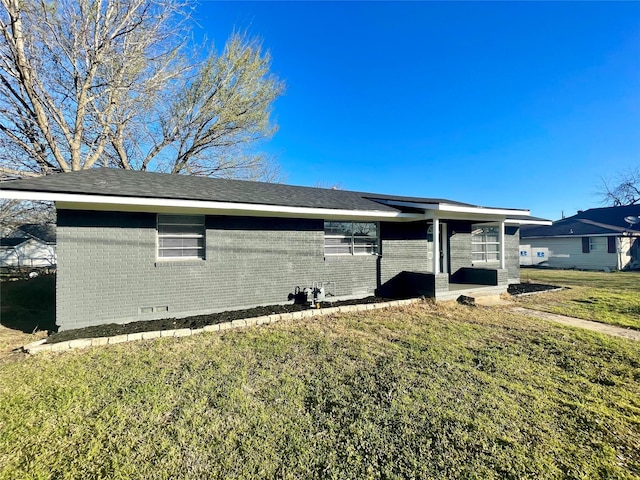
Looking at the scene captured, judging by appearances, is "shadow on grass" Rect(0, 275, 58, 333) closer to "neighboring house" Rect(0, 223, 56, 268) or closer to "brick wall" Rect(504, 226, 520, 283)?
"brick wall" Rect(504, 226, 520, 283)

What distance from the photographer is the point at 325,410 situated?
303cm

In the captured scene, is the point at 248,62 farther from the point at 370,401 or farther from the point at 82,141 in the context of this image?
the point at 370,401

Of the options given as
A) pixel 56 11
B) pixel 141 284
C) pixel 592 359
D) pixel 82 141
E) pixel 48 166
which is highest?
pixel 56 11

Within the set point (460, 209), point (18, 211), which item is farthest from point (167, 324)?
point (18, 211)

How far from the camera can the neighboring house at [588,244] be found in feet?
62.8

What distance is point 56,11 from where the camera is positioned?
895 cm

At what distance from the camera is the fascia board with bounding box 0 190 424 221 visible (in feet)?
16.5

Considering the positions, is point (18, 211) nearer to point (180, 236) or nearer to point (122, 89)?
point (122, 89)

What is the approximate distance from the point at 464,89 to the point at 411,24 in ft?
17.7

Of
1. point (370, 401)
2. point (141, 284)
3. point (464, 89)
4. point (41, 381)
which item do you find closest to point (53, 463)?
point (41, 381)

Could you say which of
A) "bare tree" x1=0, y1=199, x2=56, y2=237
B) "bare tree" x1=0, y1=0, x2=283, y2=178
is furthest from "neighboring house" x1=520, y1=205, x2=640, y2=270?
"bare tree" x1=0, y1=199, x2=56, y2=237

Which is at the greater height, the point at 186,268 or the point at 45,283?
the point at 186,268

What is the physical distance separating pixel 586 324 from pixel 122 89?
50.2 feet

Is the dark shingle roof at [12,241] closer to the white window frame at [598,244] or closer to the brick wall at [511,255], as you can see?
the brick wall at [511,255]
